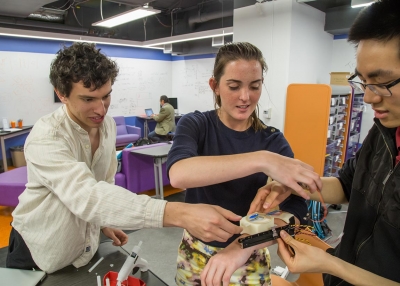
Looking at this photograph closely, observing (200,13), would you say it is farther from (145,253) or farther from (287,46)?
(145,253)

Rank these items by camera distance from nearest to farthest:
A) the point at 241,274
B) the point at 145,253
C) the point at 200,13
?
the point at 241,274 < the point at 145,253 < the point at 200,13

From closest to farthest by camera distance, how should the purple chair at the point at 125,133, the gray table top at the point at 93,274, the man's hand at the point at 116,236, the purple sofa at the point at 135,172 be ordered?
the gray table top at the point at 93,274, the man's hand at the point at 116,236, the purple sofa at the point at 135,172, the purple chair at the point at 125,133

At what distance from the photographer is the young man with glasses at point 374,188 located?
809 mm

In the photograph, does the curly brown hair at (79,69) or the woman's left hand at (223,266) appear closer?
the woman's left hand at (223,266)

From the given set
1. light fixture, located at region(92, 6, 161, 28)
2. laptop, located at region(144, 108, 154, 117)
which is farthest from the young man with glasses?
laptop, located at region(144, 108, 154, 117)

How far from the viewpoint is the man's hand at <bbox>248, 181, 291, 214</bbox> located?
1110mm

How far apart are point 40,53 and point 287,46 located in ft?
20.8

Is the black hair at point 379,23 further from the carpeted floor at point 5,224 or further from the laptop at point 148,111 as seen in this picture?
the laptop at point 148,111

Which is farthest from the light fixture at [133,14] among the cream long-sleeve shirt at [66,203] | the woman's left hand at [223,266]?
the woman's left hand at [223,266]

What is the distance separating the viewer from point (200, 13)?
6906 millimetres

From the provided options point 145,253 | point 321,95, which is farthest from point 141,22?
point 145,253

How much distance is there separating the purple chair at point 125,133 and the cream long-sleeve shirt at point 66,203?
23.1 feet

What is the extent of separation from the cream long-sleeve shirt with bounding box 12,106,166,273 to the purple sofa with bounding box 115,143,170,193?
10.9ft

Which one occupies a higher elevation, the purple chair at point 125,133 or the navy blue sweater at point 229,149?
the navy blue sweater at point 229,149
